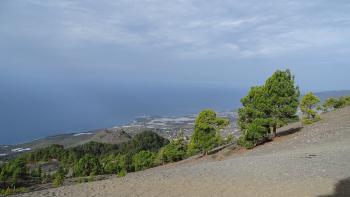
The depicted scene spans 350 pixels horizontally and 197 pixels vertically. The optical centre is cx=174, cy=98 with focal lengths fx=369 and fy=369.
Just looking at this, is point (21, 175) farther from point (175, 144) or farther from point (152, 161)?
point (175, 144)

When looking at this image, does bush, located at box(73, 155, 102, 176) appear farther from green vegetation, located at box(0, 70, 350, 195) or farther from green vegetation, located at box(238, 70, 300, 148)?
green vegetation, located at box(238, 70, 300, 148)

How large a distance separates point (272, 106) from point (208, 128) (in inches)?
439

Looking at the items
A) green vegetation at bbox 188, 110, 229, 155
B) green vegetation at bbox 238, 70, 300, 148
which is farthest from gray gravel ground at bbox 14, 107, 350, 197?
green vegetation at bbox 188, 110, 229, 155

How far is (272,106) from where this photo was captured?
35.8 m

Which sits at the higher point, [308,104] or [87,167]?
[308,104]

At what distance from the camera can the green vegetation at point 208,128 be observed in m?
44.8

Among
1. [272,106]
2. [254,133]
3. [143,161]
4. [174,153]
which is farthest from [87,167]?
[272,106]

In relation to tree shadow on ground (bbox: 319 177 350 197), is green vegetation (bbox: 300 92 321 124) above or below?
above

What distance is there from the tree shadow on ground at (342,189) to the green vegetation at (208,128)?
93.3 ft

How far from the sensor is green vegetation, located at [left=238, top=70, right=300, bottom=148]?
3547cm

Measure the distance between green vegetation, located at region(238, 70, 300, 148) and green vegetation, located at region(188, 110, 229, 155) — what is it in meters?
7.53

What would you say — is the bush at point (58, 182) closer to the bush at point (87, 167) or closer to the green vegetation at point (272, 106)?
the bush at point (87, 167)

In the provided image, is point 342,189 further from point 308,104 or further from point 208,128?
point 208,128

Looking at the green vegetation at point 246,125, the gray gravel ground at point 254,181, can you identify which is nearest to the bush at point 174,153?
the green vegetation at point 246,125
